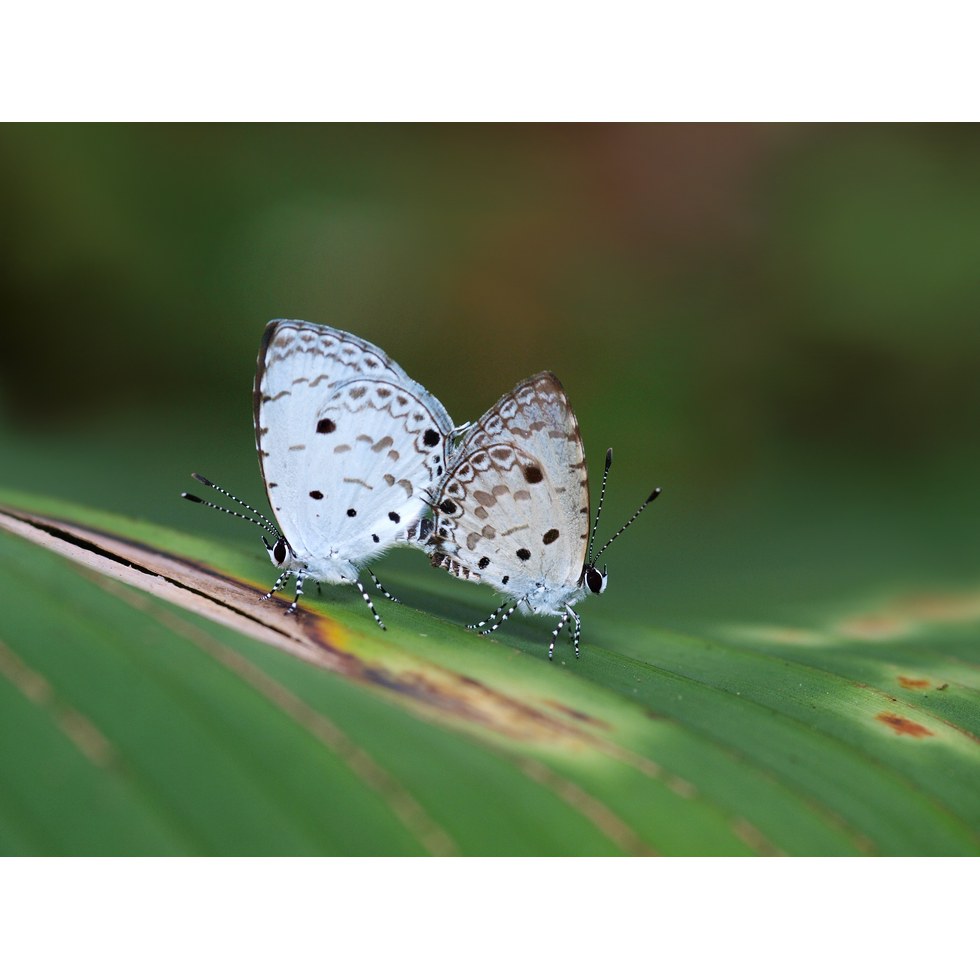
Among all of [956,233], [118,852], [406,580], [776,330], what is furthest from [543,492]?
[956,233]

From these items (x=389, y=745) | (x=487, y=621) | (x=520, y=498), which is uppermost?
(x=520, y=498)

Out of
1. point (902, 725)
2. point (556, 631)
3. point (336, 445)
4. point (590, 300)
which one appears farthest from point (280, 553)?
point (590, 300)

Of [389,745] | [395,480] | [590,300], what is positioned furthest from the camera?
[590,300]

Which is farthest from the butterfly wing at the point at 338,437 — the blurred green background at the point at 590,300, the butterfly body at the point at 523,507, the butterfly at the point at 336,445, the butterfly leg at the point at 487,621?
the blurred green background at the point at 590,300

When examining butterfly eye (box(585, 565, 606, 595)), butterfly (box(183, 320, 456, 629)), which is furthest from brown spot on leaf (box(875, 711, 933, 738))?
butterfly (box(183, 320, 456, 629))

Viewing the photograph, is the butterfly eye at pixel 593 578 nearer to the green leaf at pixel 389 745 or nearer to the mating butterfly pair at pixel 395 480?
the mating butterfly pair at pixel 395 480

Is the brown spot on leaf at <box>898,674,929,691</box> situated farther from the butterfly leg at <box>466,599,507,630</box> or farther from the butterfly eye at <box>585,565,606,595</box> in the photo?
the butterfly leg at <box>466,599,507,630</box>

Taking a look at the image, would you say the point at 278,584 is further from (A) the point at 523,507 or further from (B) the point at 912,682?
(B) the point at 912,682
